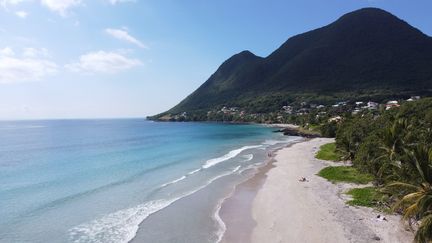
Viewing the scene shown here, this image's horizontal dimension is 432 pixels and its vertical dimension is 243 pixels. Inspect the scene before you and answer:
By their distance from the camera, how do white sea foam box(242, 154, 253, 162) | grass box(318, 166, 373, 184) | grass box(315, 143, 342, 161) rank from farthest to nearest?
white sea foam box(242, 154, 253, 162), grass box(315, 143, 342, 161), grass box(318, 166, 373, 184)

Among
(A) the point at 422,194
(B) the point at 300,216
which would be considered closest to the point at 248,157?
(B) the point at 300,216

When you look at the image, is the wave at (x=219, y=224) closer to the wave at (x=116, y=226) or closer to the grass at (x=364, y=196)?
the wave at (x=116, y=226)

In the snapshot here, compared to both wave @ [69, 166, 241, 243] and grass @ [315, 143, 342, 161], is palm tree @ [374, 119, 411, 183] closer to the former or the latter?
wave @ [69, 166, 241, 243]

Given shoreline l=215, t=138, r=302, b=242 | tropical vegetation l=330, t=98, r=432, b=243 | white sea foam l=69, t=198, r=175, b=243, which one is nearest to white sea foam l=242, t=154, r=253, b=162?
tropical vegetation l=330, t=98, r=432, b=243

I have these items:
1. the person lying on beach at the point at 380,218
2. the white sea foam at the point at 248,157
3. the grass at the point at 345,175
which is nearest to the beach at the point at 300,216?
the person lying on beach at the point at 380,218

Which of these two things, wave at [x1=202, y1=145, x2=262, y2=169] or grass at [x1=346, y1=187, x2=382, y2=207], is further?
wave at [x1=202, y1=145, x2=262, y2=169]

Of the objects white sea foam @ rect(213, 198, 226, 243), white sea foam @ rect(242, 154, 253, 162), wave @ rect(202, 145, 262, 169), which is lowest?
white sea foam @ rect(242, 154, 253, 162)

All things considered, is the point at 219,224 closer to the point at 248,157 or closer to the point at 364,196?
the point at 364,196
